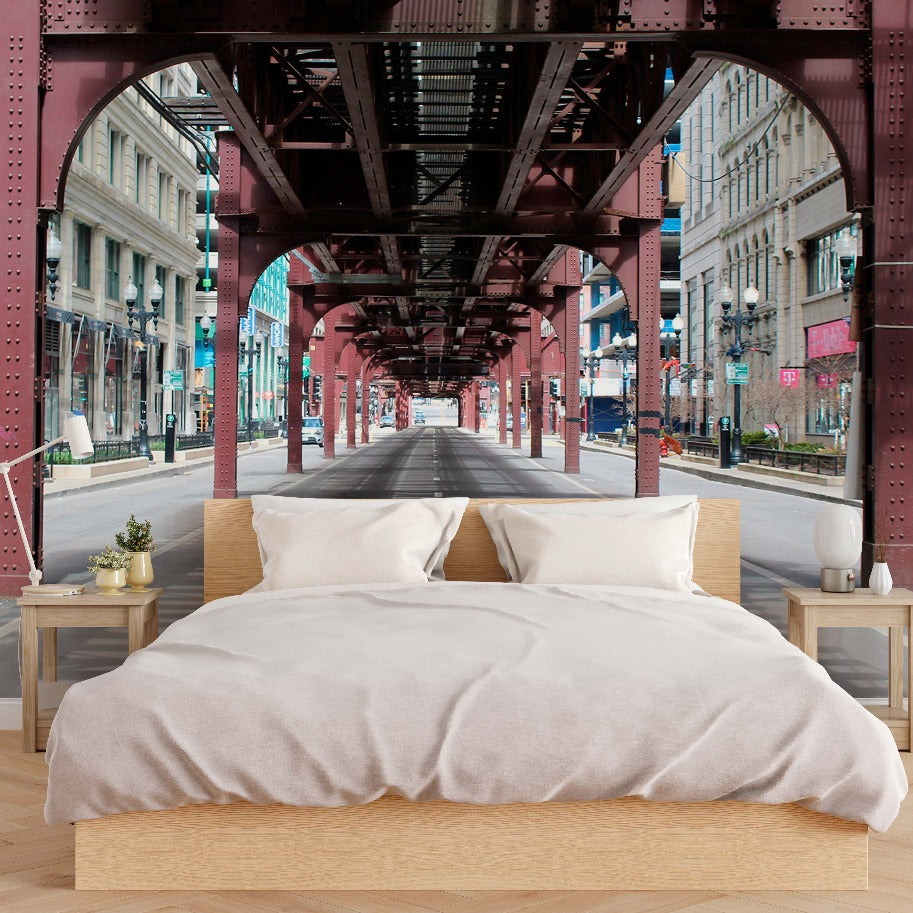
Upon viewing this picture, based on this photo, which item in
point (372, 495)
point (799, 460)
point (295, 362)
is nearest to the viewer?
point (372, 495)

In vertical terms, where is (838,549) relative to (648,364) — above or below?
below

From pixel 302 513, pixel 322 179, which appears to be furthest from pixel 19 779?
pixel 322 179

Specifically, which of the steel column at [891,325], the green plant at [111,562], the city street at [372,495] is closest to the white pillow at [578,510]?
the city street at [372,495]

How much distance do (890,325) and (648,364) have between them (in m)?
12.4

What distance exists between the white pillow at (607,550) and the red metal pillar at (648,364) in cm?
1471

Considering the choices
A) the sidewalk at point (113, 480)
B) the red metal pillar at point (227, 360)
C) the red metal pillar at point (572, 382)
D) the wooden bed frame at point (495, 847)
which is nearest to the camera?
the wooden bed frame at point (495, 847)

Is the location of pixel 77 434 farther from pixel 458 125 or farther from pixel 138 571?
pixel 458 125

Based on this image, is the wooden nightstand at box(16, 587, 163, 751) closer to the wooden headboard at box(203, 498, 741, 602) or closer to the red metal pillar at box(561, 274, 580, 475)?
the wooden headboard at box(203, 498, 741, 602)

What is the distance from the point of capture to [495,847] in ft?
15.1

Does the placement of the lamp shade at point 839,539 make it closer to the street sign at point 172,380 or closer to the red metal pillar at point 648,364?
the red metal pillar at point 648,364

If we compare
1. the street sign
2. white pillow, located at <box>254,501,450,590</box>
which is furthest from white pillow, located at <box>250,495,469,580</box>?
the street sign

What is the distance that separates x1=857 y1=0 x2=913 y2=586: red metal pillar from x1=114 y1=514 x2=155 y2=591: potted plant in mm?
6078

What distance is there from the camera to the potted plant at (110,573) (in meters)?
6.50

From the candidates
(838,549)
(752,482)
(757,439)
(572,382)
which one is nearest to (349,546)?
(838,549)
